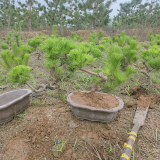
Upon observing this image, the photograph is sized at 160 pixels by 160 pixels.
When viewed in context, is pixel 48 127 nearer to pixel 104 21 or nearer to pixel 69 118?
pixel 69 118

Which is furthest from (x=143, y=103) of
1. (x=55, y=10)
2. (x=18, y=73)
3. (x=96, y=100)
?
(x=55, y=10)

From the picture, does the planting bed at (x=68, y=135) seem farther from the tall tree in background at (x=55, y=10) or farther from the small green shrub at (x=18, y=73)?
the tall tree in background at (x=55, y=10)

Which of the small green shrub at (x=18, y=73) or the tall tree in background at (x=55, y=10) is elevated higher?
the tall tree in background at (x=55, y=10)

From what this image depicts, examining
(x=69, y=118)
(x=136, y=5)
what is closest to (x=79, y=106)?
(x=69, y=118)

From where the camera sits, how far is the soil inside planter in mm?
1468

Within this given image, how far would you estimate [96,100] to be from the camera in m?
1.53

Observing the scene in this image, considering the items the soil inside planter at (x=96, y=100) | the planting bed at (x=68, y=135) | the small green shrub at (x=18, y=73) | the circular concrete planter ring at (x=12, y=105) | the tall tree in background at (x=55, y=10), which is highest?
the tall tree in background at (x=55, y=10)

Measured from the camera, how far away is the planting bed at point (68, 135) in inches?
45.2

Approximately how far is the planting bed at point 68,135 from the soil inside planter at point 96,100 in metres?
0.07

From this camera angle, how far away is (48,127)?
1429mm

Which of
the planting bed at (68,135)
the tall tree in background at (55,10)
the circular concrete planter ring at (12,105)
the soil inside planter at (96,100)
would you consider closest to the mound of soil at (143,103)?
the planting bed at (68,135)

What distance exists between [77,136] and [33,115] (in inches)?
26.1

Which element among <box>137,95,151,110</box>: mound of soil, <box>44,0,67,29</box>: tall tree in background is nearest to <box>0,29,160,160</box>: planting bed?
<box>137,95,151,110</box>: mound of soil

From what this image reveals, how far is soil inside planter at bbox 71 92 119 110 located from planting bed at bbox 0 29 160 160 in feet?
0.22
